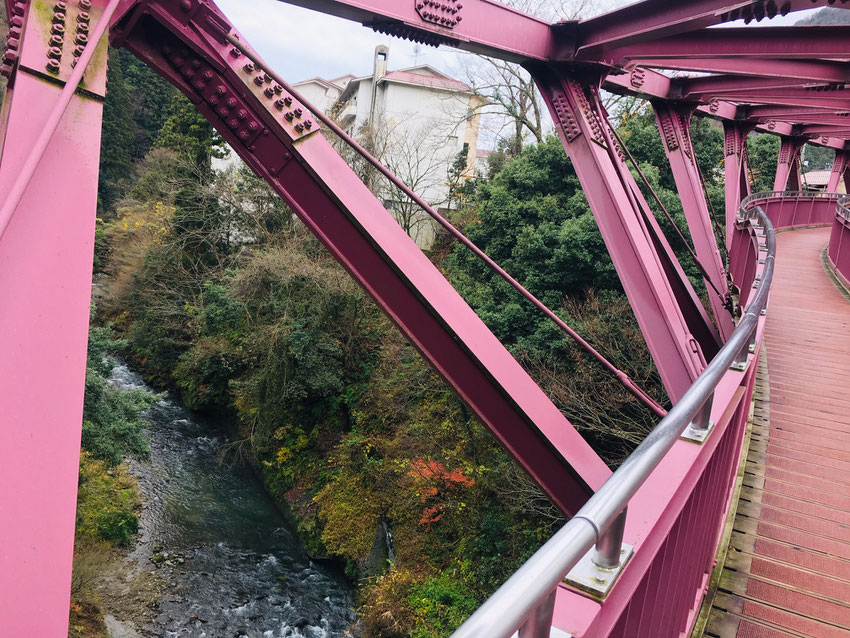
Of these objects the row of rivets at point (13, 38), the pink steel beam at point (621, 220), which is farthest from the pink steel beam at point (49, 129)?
the pink steel beam at point (621, 220)

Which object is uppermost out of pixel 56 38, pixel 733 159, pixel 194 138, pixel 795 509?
pixel 194 138

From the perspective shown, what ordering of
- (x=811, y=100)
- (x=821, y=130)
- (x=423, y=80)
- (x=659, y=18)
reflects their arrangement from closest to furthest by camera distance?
(x=659, y=18) → (x=811, y=100) → (x=821, y=130) → (x=423, y=80)

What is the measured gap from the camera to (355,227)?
2.78m

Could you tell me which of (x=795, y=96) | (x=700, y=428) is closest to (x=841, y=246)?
(x=795, y=96)

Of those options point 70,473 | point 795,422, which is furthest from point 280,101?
point 795,422

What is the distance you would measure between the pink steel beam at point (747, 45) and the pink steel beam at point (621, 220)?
0.34 m

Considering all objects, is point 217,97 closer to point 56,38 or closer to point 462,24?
point 56,38

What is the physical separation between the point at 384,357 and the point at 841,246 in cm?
1133

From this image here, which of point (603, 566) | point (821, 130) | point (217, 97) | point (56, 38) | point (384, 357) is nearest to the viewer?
point (603, 566)

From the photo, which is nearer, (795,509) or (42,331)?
(42,331)

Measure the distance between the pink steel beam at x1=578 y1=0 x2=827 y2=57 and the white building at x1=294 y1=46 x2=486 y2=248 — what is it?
60.6 feet

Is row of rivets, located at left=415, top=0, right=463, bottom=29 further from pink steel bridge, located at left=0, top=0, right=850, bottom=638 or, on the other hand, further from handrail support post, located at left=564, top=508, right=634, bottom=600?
handrail support post, located at left=564, top=508, right=634, bottom=600

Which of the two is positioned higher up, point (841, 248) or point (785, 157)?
point (785, 157)

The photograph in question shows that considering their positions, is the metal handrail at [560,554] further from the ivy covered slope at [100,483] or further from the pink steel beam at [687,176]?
the ivy covered slope at [100,483]
